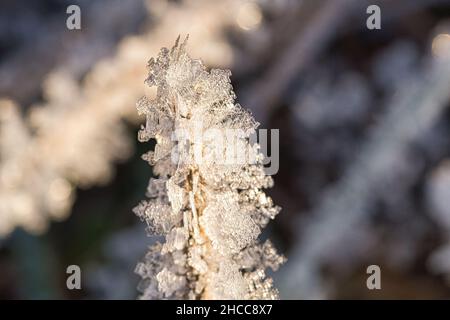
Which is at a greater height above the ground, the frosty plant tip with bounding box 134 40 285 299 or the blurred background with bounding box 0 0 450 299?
the blurred background with bounding box 0 0 450 299

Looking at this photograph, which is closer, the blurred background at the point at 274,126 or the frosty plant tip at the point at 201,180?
the frosty plant tip at the point at 201,180

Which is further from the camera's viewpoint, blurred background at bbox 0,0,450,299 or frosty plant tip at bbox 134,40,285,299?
blurred background at bbox 0,0,450,299

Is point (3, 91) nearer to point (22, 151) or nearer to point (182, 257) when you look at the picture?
point (22, 151)

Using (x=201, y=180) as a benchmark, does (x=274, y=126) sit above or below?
above

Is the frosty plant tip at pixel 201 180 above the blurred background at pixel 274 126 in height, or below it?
below

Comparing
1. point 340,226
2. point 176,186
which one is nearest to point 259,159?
point 176,186
